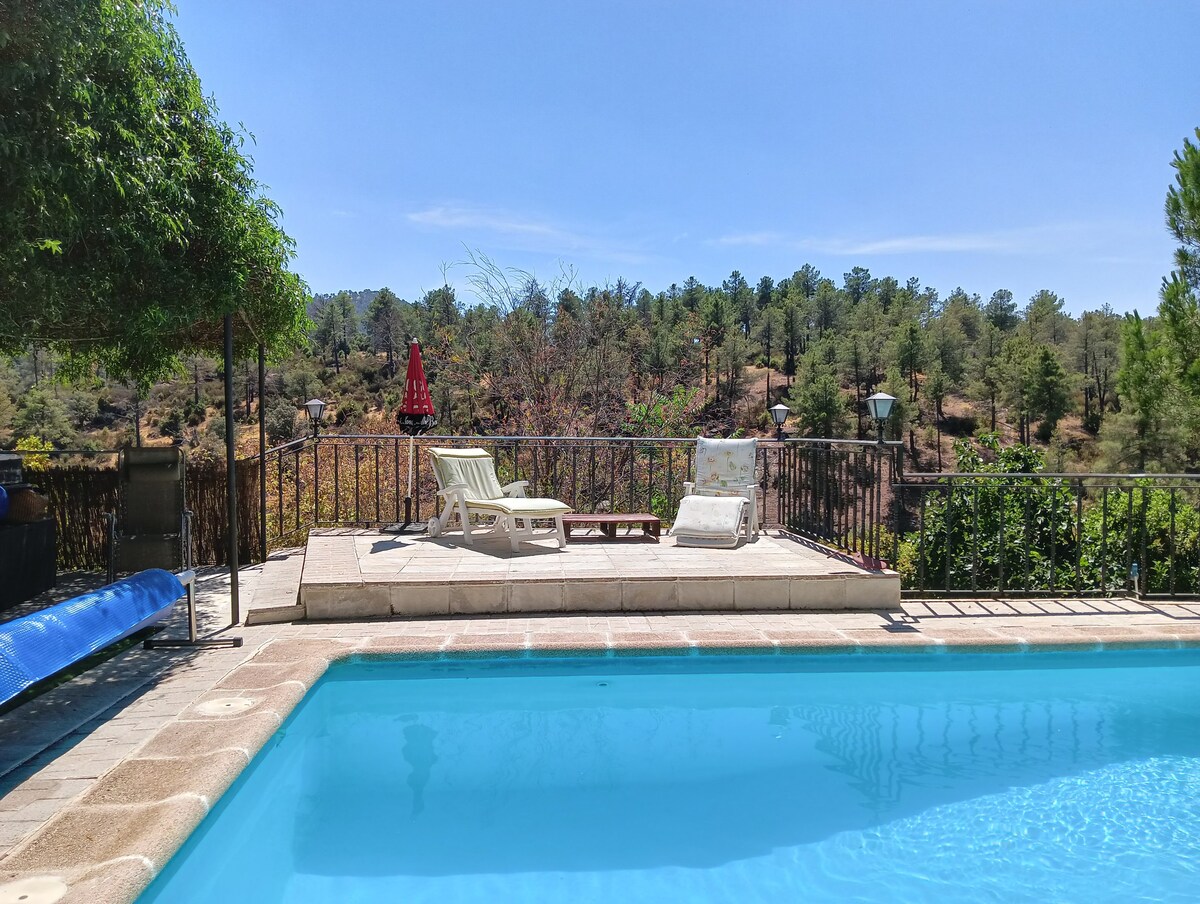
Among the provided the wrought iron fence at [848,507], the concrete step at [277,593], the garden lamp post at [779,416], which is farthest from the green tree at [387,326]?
the garden lamp post at [779,416]

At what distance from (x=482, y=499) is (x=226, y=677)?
2765 mm

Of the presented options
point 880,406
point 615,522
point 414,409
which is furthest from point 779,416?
point 414,409

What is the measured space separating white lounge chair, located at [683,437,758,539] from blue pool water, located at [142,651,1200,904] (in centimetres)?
215

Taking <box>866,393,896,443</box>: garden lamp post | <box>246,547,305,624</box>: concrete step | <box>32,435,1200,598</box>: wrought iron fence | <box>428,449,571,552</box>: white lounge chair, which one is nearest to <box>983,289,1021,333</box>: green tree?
<box>32,435,1200,598</box>: wrought iron fence

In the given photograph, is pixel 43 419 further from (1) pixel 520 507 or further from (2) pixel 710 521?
(2) pixel 710 521

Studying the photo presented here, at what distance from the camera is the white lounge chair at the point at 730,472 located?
21.7 ft

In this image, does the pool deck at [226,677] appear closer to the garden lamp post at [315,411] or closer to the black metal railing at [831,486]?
the black metal railing at [831,486]

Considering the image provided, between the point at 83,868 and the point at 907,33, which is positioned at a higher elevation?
the point at 907,33

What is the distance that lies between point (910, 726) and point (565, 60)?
9802 millimetres

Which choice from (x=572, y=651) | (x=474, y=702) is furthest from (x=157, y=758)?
(x=572, y=651)

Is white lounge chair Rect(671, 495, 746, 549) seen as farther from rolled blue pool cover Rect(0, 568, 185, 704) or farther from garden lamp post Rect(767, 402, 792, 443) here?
rolled blue pool cover Rect(0, 568, 185, 704)

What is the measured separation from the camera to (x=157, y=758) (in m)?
2.90

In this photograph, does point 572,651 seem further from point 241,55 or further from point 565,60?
point 565,60

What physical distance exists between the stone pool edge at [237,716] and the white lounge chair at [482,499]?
54.2 inches
